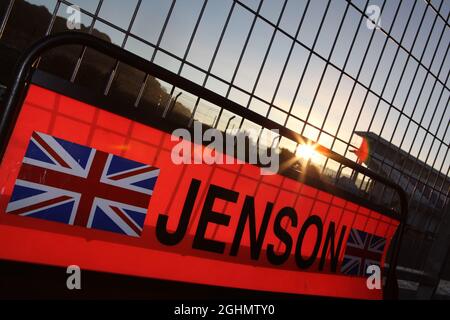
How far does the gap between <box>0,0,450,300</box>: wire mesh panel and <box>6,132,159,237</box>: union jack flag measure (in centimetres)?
37

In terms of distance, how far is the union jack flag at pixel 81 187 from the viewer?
1.51 m

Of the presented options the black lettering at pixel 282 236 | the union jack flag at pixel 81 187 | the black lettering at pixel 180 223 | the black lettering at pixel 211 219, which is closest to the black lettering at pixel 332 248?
the black lettering at pixel 282 236

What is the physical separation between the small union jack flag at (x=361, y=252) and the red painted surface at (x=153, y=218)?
1.30 ft

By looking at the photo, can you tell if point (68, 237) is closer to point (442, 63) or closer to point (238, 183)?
point (238, 183)

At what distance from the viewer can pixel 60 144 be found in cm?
155

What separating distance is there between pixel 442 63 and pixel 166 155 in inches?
241

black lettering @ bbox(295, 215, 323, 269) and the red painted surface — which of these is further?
black lettering @ bbox(295, 215, 323, 269)

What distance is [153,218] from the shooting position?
6.07 feet

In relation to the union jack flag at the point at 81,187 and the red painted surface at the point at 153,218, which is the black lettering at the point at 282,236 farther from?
the union jack flag at the point at 81,187

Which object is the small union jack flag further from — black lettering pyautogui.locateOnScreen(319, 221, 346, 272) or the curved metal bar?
the curved metal bar

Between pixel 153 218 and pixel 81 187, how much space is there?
42 centimetres

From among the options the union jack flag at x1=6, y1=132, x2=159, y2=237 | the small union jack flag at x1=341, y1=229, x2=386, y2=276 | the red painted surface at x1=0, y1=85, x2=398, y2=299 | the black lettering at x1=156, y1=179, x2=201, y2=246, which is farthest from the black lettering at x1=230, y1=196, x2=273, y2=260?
the small union jack flag at x1=341, y1=229, x2=386, y2=276

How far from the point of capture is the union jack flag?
4.97ft

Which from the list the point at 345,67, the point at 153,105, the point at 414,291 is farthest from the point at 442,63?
the point at 153,105
